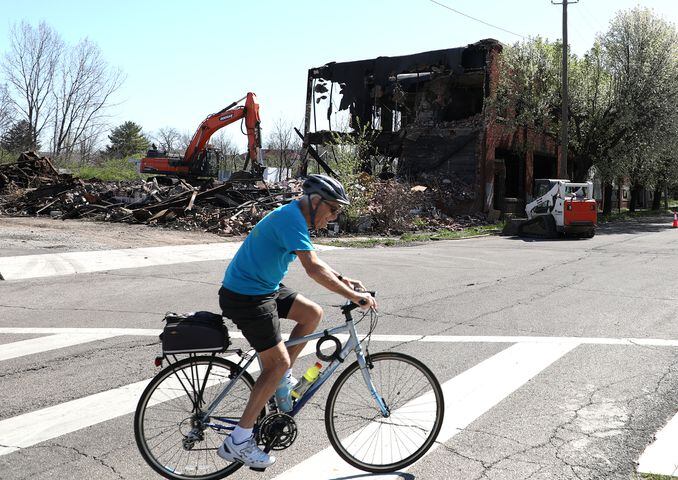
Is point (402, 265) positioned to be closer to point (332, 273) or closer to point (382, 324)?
point (382, 324)

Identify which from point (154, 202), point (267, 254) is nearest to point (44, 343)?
point (267, 254)

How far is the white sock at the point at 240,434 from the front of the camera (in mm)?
3578

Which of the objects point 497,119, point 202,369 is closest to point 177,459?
point 202,369

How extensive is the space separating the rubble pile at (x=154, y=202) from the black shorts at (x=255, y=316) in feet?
57.9

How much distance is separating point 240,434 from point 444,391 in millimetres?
2364

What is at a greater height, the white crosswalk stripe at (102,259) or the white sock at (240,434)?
the white sock at (240,434)

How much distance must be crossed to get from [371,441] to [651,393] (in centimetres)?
286

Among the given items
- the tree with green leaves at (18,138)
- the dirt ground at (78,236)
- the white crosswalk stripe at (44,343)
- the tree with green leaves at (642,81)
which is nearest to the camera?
the white crosswalk stripe at (44,343)

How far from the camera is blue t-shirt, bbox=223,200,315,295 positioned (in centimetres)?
352

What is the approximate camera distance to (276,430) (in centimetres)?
370

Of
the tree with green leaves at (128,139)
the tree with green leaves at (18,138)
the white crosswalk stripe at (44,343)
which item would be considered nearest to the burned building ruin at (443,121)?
the white crosswalk stripe at (44,343)

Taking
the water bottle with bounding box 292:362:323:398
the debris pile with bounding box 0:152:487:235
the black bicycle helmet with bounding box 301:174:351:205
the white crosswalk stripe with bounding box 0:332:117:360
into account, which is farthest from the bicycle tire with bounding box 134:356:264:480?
the debris pile with bounding box 0:152:487:235

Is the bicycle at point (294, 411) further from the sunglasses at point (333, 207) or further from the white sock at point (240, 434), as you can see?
the sunglasses at point (333, 207)

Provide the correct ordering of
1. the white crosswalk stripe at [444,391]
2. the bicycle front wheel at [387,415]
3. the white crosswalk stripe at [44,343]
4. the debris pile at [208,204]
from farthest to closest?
the debris pile at [208,204]
the white crosswalk stripe at [44,343]
the white crosswalk stripe at [444,391]
the bicycle front wheel at [387,415]
